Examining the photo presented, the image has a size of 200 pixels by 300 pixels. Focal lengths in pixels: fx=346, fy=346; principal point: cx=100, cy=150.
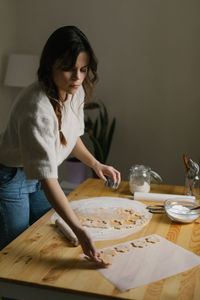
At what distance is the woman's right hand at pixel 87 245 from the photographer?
1.04 m

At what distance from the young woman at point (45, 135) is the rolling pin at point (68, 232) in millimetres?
106

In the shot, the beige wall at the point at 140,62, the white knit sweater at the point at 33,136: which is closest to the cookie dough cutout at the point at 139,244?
the white knit sweater at the point at 33,136

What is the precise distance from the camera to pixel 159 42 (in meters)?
3.05

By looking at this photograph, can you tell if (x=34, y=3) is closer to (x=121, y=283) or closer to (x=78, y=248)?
(x=78, y=248)

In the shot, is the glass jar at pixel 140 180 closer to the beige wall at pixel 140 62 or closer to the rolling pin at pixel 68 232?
the rolling pin at pixel 68 232

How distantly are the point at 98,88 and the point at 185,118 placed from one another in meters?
0.85

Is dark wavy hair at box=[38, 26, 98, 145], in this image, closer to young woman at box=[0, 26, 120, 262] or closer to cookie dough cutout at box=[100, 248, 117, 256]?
young woman at box=[0, 26, 120, 262]

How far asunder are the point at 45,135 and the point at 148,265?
52 cm

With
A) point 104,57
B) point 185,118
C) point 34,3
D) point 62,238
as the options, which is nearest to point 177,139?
point 185,118

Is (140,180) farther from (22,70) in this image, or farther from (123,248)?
(22,70)

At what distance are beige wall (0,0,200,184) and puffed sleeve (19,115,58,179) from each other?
84.3 inches

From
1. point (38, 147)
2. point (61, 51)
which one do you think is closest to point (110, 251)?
point (38, 147)

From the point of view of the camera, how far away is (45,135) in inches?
45.3

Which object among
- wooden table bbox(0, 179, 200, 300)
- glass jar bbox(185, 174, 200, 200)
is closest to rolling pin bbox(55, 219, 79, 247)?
wooden table bbox(0, 179, 200, 300)
